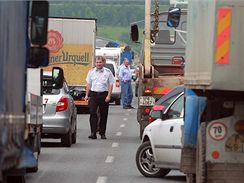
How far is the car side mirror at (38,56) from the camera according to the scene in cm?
1022

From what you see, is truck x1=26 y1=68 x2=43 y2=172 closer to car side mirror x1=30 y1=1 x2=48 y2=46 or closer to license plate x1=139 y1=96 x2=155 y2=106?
car side mirror x1=30 y1=1 x2=48 y2=46

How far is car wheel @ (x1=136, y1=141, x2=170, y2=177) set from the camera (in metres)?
16.9

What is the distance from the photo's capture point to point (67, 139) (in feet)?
74.7

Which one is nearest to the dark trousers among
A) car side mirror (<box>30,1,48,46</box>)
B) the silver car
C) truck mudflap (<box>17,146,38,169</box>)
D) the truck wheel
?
the silver car

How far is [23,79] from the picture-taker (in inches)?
388

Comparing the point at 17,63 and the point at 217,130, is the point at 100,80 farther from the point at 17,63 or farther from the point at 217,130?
the point at 17,63

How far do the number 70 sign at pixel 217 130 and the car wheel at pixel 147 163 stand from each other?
5.37 m

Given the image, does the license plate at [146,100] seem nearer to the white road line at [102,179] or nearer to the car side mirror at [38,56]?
the white road line at [102,179]

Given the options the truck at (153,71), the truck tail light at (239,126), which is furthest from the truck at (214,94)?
the truck at (153,71)

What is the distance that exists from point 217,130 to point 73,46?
2670cm

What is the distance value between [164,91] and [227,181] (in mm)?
11765

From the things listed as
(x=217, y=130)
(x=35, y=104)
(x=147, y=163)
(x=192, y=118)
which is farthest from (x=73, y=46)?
(x=217, y=130)

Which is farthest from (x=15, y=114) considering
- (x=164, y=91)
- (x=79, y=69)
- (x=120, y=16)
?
(x=120, y=16)

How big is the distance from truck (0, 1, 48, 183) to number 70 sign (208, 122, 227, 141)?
2077 millimetres
